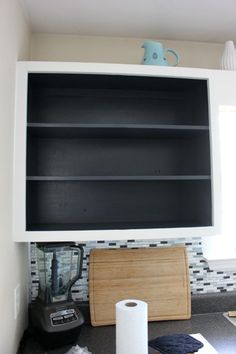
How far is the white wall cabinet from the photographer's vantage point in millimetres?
1338

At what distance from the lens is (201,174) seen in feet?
4.70

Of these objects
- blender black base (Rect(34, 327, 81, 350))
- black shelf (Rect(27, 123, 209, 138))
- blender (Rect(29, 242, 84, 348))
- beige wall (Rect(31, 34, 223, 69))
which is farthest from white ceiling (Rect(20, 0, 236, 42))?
blender black base (Rect(34, 327, 81, 350))

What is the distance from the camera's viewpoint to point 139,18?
1.47 m

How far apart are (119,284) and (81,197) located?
1.55ft

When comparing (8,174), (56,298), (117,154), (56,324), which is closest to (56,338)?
(56,324)

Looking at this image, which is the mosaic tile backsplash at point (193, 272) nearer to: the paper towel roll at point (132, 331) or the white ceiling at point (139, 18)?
the paper towel roll at point (132, 331)

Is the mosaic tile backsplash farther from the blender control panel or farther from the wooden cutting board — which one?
the blender control panel

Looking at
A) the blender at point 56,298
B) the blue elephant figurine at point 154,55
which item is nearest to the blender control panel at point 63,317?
the blender at point 56,298

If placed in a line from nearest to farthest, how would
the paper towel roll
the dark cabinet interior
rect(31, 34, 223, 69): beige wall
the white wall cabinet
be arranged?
the paper towel roll, the white wall cabinet, the dark cabinet interior, rect(31, 34, 223, 69): beige wall

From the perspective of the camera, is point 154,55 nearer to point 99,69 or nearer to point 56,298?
point 99,69

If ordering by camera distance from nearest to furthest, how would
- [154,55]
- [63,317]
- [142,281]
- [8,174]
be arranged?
[8,174] < [63,317] < [154,55] < [142,281]

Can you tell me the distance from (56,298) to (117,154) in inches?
29.4

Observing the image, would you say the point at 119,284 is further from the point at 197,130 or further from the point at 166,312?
the point at 197,130

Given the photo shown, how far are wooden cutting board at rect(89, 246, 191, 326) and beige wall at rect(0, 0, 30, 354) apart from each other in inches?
14.9
